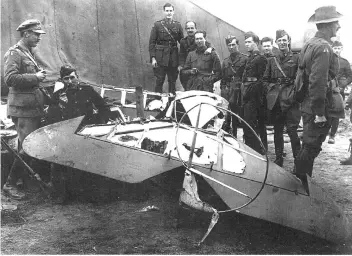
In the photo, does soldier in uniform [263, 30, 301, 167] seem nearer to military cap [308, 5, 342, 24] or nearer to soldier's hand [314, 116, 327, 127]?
soldier's hand [314, 116, 327, 127]

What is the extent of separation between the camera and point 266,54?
18.6ft

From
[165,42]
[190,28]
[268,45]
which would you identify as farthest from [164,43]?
[268,45]

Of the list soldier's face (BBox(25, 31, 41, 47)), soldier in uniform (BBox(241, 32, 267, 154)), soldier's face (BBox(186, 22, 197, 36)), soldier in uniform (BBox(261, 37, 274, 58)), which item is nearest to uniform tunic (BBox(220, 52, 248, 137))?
soldier in uniform (BBox(241, 32, 267, 154))

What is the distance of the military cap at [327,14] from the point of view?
143 inches

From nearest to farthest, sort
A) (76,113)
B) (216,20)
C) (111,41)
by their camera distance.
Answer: (76,113) < (111,41) < (216,20)

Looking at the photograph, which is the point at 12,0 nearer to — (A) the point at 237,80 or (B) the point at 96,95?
(B) the point at 96,95

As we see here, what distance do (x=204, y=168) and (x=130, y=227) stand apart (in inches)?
39.2

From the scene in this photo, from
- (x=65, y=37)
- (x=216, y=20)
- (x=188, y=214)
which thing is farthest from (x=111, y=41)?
(x=188, y=214)

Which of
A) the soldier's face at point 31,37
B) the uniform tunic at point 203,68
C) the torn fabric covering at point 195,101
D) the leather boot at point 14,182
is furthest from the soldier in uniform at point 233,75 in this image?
the leather boot at point 14,182

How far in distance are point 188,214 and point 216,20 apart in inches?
243

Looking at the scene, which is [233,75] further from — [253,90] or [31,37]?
[31,37]

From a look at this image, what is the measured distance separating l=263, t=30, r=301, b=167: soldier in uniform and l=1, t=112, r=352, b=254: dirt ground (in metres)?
1.06

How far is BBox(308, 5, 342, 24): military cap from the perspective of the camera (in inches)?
143

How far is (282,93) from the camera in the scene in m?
5.18
